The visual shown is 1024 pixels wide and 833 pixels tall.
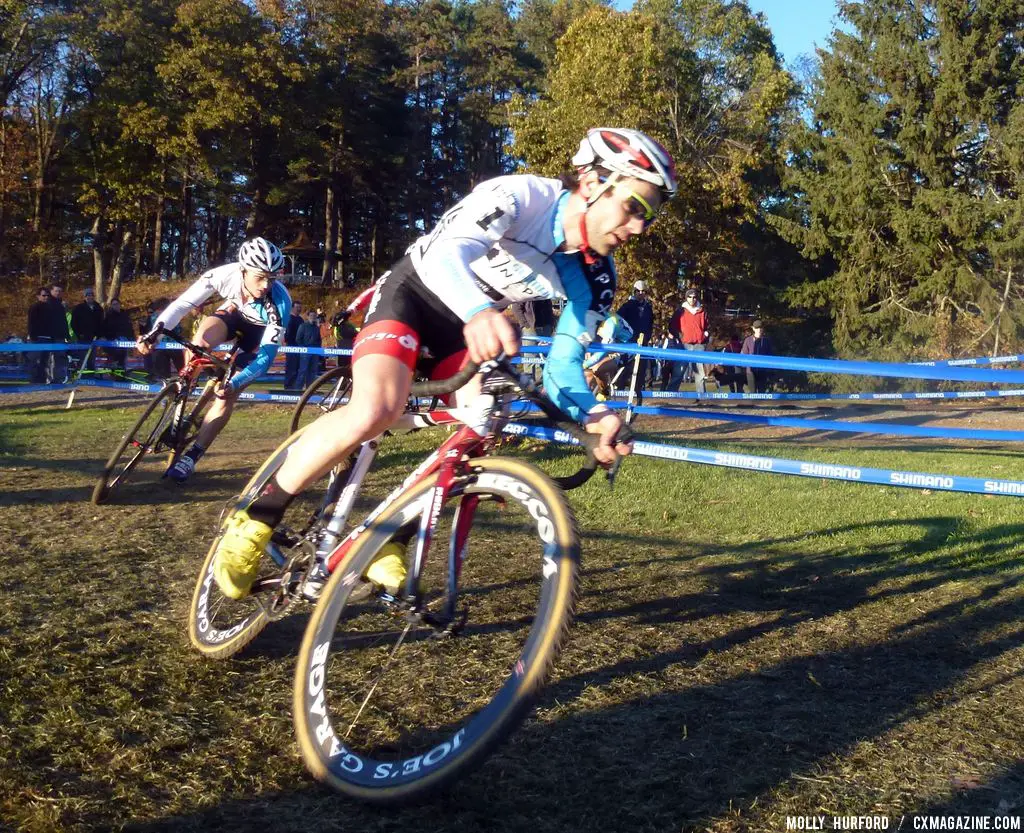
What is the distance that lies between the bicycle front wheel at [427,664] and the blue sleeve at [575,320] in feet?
1.85

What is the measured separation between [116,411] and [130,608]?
10.5 meters

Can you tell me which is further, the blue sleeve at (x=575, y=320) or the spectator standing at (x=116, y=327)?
the spectator standing at (x=116, y=327)

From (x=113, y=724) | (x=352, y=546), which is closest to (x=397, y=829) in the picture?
(x=352, y=546)

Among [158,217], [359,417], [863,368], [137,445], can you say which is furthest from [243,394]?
[158,217]

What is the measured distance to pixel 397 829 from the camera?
8.77 feet

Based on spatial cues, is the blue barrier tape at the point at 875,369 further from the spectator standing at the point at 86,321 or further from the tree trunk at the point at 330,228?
the tree trunk at the point at 330,228

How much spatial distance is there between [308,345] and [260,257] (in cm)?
1415

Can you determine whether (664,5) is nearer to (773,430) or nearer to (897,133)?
(897,133)

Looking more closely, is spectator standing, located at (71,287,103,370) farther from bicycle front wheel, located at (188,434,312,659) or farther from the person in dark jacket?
bicycle front wheel, located at (188,434,312,659)

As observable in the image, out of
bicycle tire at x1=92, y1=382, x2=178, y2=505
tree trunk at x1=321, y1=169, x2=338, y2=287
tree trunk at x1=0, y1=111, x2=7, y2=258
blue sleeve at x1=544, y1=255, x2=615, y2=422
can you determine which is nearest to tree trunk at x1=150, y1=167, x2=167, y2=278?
tree trunk at x1=0, y1=111, x2=7, y2=258

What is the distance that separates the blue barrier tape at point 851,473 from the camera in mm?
5199

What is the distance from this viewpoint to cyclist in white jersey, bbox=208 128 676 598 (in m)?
3.39

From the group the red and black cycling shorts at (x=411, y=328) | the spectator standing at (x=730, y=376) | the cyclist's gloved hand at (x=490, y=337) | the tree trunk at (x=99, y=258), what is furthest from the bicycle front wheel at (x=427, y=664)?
the tree trunk at (x=99, y=258)

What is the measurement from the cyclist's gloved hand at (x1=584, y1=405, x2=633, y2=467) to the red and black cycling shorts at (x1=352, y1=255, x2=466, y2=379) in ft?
2.81
